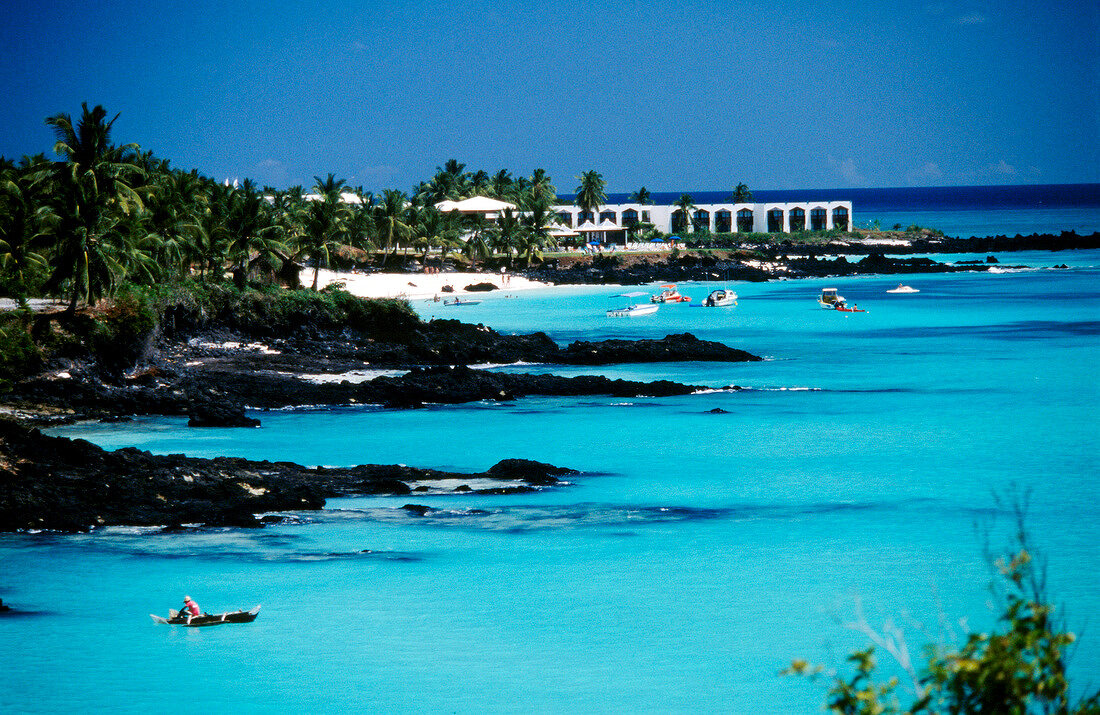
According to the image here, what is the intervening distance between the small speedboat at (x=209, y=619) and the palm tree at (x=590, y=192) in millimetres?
99905

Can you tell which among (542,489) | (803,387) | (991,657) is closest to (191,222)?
(803,387)

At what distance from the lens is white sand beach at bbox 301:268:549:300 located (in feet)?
255

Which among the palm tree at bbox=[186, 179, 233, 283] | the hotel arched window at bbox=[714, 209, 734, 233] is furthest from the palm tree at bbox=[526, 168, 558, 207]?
the palm tree at bbox=[186, 179, 233, 283]

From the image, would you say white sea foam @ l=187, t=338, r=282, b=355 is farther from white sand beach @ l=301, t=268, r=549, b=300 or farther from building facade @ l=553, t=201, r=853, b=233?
building facade @ l=553, t=201, r=853, b=233

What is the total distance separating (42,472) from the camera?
23.9m

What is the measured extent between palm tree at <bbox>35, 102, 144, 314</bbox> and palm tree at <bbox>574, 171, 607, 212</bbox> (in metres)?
79.1

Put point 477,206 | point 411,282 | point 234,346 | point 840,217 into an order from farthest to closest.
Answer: point 840,217, point 477,206, point 411,282, point 234,346

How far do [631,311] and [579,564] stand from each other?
5278 centimetres

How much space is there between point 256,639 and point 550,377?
83.9 ft

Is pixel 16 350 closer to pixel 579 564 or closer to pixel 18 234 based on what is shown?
pixel 18 234

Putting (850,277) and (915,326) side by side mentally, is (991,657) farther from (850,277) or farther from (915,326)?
(850,277)

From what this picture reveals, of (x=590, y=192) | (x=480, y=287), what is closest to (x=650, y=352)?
(x=480, y=287)

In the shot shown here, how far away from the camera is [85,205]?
1490 inches

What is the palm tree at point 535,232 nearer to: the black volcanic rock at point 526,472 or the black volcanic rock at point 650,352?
the black volcanic rock at point 650,352
